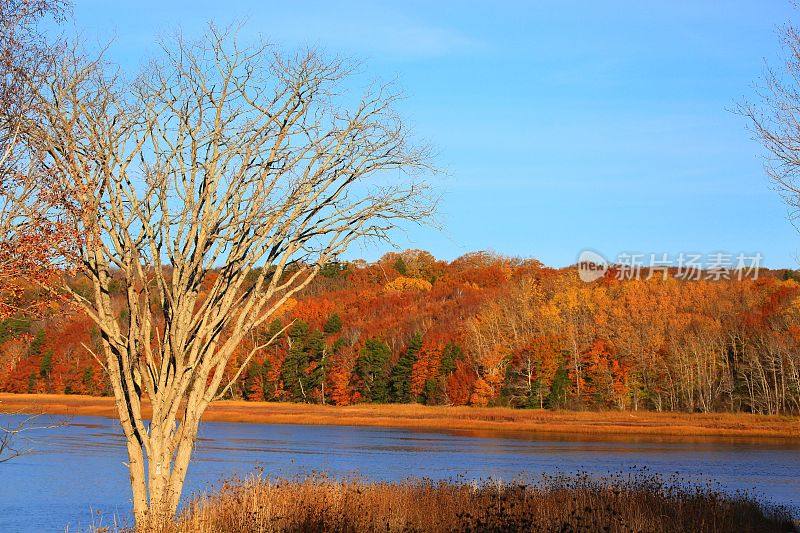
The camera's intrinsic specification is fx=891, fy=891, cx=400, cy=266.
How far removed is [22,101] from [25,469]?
29.0 metres

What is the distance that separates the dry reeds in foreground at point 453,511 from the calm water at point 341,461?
17.8ft

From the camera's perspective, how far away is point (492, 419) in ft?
258

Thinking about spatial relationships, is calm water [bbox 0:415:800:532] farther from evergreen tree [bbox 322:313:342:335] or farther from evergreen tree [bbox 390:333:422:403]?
evergreen tree [bbox 322:313:342:335]

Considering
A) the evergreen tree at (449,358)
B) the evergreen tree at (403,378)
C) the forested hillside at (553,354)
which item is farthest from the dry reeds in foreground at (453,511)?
the evergreen tree at (403,378)

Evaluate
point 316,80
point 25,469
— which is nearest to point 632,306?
point 25,469

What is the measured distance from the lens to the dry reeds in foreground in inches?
536

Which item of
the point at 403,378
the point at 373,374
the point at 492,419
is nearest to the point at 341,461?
the point at 492,419

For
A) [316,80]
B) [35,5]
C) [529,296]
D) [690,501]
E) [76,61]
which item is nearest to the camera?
[35,5]

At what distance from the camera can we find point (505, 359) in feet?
301

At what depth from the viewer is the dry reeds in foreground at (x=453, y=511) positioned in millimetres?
13617

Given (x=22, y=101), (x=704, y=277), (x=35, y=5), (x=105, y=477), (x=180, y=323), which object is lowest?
(x=105, y=477)

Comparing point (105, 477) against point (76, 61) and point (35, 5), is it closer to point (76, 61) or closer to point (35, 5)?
point (76, 61)

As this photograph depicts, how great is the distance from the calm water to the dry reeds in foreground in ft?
17.8

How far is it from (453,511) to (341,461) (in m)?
24.2
